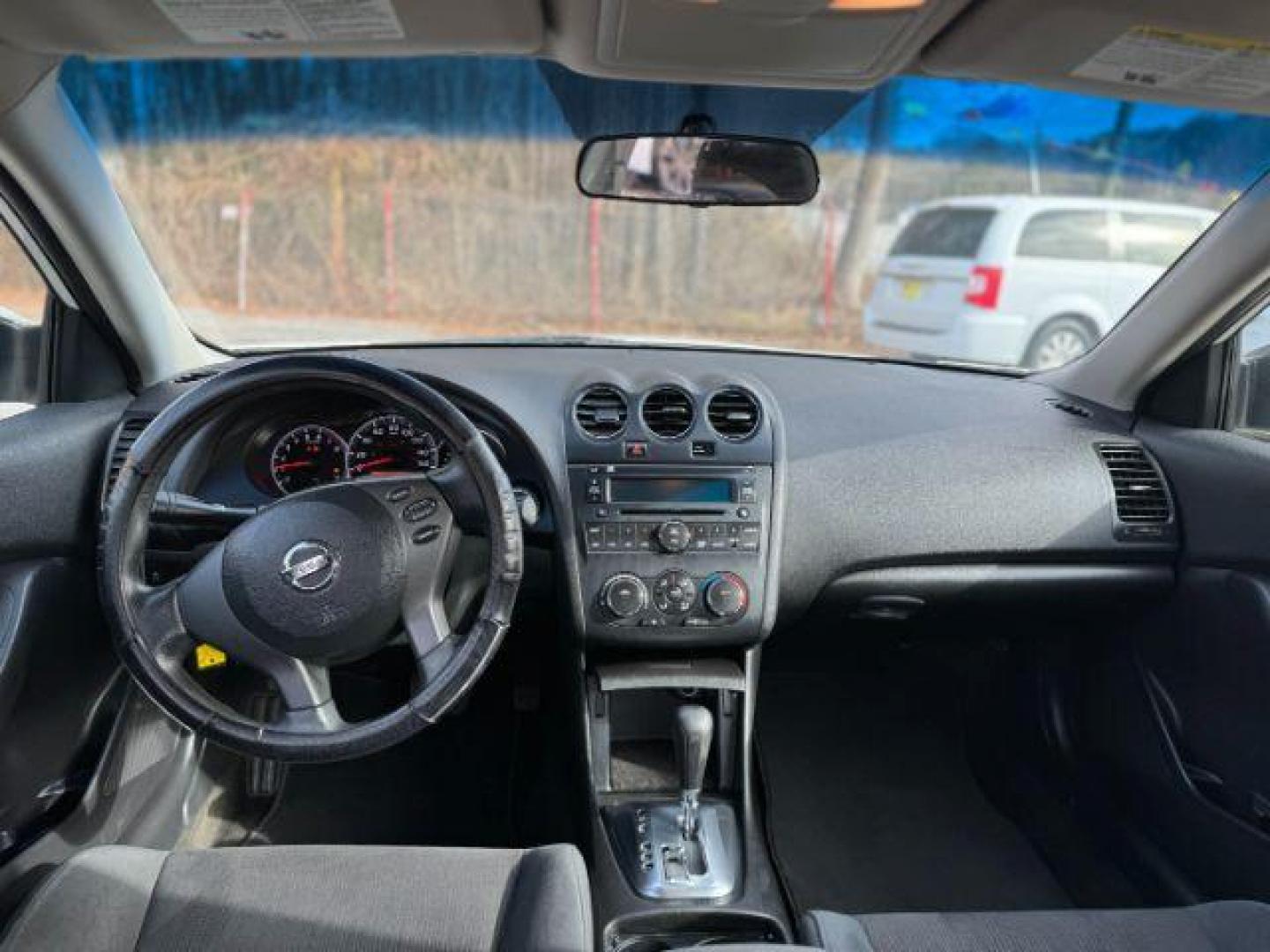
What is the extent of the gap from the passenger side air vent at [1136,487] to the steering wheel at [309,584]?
1730 millimetres

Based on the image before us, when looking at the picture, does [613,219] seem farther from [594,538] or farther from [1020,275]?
[594,538]

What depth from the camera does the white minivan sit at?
7293mm

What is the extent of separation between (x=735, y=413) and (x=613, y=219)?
7757mm

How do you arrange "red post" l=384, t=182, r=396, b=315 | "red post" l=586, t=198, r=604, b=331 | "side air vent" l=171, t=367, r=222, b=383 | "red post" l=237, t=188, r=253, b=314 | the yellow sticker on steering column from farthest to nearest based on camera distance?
1. "red post" l=586, t=198, r=604, b=331
2. "red post" l=384, t=182, r=396, b=315
3. "red post" l=237, t=188, r=253, b=314
4. "side air vent" l=171, t=367, r=222, b=383
5. the yellow sticker on steering column

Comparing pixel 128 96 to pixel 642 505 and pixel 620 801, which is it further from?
pixel 620 801

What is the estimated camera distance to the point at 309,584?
1891mm

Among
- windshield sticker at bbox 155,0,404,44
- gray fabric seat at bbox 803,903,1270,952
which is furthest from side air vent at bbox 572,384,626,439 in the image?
gray fabric seat at bbox 803,903,1270,952

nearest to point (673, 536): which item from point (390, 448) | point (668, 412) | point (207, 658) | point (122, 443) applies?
point (668, 412)

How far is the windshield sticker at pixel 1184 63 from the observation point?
182 centimetres

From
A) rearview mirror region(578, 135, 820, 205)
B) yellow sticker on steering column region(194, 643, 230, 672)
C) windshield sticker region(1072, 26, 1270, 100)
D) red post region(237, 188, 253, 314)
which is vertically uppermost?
red post region(237, 188, 253, 314)

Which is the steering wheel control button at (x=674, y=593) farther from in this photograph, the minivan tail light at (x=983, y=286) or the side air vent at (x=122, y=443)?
the minivan tail light at (x=983, y=286)

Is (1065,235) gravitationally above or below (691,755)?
above

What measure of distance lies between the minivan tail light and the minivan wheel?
40 cm

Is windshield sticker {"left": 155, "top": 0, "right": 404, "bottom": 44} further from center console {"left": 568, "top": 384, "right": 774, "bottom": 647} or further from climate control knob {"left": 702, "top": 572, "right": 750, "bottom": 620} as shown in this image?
climate control knob {"left": 702, "top": 572, "right": 750, "bottom": 620}
